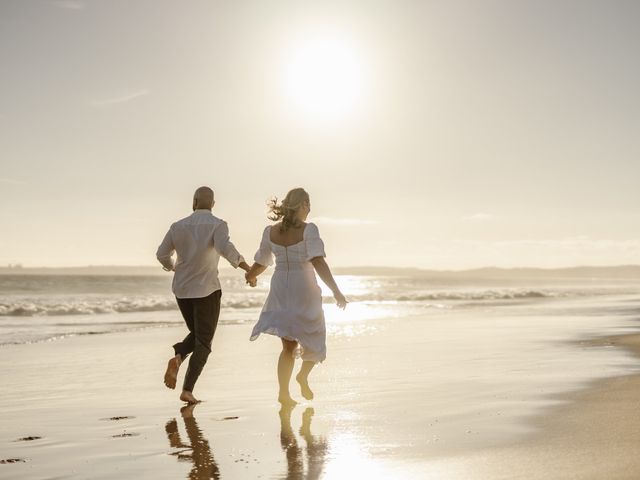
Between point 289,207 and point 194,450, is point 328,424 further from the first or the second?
point 289,207

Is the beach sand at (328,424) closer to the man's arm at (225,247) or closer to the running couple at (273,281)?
the running couple at (273,281)

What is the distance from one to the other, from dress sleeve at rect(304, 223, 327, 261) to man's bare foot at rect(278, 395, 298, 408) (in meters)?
1.36

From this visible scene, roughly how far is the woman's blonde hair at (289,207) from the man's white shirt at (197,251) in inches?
21.9

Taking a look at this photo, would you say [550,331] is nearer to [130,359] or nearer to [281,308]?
[130,359]

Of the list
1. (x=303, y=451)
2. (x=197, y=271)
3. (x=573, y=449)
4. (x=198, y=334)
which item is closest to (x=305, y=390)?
(x=198, y=334)

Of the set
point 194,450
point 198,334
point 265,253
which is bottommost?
point 194,450

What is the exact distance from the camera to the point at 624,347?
1195 cm

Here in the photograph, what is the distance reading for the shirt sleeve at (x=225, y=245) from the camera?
7387 mm

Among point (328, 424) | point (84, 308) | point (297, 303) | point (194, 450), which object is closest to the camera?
point (194, 450)

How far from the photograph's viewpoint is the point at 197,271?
750cm

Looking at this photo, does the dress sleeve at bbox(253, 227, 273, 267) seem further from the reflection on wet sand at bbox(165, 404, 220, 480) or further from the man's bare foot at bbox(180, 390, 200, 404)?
the reflection on wet sand at bbox(165, 404, 220, 480)

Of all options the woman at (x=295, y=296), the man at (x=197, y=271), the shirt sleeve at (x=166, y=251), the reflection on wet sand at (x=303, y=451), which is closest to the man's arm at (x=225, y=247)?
the man at (x=197, y=271)

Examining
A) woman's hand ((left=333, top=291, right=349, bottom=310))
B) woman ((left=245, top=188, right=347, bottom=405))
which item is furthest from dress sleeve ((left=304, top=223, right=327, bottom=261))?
woman's hand ((left=333, top=291, right=349, bottom=310))

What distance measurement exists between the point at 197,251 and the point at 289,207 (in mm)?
1078
